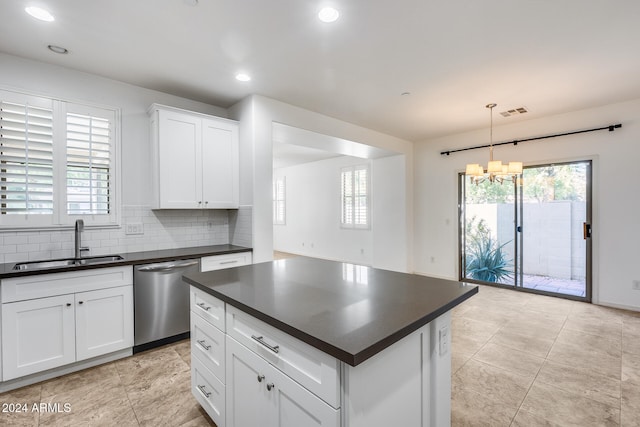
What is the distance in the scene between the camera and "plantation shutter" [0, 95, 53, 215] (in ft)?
8.43

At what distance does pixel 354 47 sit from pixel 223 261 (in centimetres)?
253

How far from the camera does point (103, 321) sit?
2602 millimetres

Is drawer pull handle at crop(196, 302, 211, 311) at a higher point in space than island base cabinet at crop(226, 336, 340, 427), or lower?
higher

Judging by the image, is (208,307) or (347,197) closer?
(208,307)

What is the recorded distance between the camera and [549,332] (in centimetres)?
325

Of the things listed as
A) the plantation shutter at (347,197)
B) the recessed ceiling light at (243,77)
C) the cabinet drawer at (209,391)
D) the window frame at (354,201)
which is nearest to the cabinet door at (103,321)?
the cabinet drawer at (209,391)

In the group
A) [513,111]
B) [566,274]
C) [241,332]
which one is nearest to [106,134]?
[241,332]

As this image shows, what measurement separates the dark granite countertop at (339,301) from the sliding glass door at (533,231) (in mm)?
4011

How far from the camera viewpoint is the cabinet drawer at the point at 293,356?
3.24 feet

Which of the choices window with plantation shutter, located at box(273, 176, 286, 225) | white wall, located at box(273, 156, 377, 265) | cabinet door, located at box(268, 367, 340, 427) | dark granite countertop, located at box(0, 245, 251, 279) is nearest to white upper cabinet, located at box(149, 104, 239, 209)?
dark granite countertop, located at box(0, 245, 251, 279)

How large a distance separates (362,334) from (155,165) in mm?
3059

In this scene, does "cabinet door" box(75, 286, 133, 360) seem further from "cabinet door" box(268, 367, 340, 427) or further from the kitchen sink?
"cabinet door" box(268, 367, 340, 427)

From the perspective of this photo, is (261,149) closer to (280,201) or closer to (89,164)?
(89,164)

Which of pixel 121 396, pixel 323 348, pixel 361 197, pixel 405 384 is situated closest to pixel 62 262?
pixel 121 396
